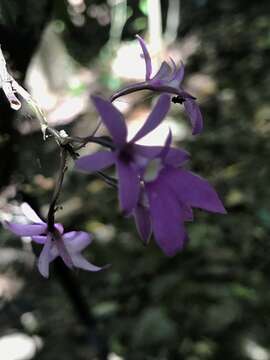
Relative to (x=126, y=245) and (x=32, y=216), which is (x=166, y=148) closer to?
(x=32, y=216)

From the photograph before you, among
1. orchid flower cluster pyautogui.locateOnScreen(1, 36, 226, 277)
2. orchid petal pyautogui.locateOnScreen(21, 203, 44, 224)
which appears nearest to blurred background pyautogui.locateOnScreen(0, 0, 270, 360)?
orchid petal pyautogui.locateOnScreen(21, 203, 44, 224)

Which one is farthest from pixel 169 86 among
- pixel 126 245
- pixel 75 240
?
pixel 126 245

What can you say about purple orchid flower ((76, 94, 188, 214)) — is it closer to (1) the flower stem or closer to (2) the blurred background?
(1) the flower stem

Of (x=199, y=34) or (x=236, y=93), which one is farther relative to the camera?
(x=199, y=34)

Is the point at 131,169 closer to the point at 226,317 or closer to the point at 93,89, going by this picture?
the point at 226,317

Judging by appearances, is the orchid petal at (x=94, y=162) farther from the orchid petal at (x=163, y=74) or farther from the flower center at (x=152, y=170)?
the orchid petal at (x=163, y=74)

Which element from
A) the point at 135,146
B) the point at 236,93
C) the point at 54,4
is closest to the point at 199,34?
the point at 236,93
